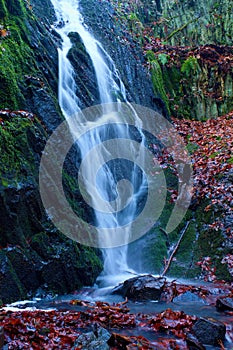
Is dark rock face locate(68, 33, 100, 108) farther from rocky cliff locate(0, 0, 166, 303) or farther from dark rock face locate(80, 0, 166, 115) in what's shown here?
dark rock face locate(80, 0, 166, 115)

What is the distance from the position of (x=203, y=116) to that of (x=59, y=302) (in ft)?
34.5

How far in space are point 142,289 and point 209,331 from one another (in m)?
1.88

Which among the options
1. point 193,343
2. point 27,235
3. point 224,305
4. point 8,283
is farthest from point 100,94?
point 193,343

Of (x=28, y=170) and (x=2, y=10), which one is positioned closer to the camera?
(x=28, y=170)

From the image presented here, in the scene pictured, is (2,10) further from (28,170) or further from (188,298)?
(188,298)

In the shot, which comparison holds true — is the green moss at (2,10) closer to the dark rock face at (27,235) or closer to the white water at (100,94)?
the white water at (100,94)

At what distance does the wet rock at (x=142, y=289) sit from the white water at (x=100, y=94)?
0.78 meters

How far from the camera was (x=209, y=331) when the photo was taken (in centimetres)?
346

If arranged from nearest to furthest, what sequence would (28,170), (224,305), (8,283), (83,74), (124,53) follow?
(8,283) → (224,305) → (28,170) → (83,74) → (124,53)

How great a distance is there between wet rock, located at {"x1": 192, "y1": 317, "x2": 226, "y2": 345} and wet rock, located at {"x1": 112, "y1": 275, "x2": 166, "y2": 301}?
65.7 inches

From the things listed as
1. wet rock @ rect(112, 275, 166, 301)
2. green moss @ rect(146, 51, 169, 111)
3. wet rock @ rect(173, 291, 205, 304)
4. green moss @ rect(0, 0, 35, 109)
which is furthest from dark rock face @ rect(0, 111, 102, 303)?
green moss @ rect(146, 51, 169, 111)

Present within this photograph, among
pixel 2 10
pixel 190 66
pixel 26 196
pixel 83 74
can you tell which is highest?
pixel 190 66

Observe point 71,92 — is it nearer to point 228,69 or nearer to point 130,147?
point 130,147

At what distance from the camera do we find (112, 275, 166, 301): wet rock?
521cm
